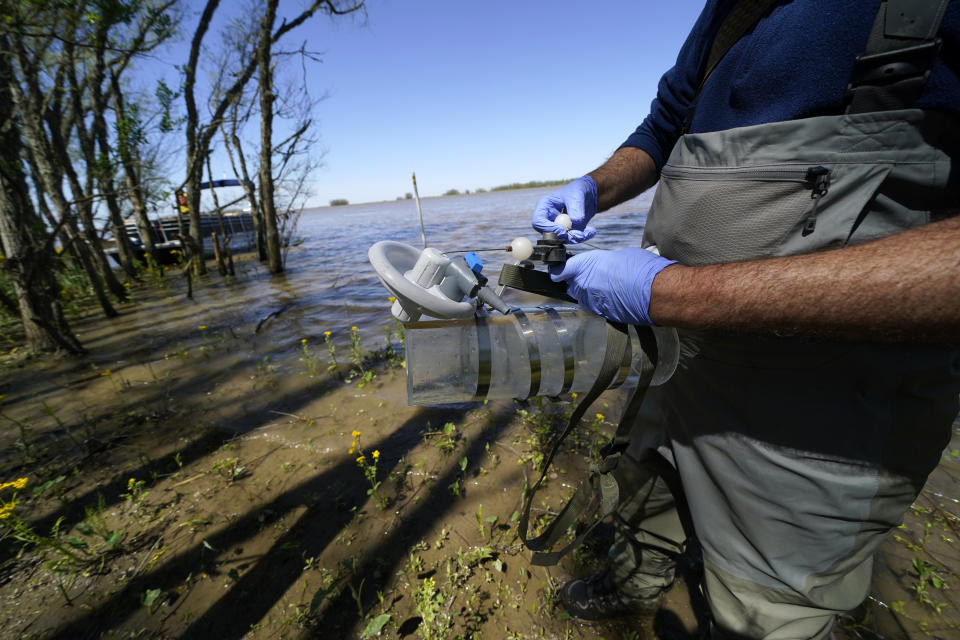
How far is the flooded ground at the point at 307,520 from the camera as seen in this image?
194 cm

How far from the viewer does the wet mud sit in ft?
6.37

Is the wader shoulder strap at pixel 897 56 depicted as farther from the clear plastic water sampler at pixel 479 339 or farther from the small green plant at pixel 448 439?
the small green plant at pixel 448 439

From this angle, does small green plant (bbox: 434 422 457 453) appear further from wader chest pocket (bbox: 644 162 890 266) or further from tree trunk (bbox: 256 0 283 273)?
tree trunk (bbox: 256 0 283 273)

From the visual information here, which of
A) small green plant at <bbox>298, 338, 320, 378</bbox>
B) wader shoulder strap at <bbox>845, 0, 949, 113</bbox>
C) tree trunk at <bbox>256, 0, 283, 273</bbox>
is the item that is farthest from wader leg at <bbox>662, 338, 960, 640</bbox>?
tree trunk at <bbox>256, 0, 283, 273</bbox>

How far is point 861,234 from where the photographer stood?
0.99m

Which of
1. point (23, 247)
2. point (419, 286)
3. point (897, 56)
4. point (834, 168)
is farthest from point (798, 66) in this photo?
point (23, 247)

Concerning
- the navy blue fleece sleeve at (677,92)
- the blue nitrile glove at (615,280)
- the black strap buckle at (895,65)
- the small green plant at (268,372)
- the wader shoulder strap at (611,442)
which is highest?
the navy blue fleece sleeve at (677,92)

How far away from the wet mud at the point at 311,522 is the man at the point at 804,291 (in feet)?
3.58

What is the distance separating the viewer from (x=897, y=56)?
0.88 metres

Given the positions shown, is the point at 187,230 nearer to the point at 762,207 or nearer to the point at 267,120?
the point at 267,120

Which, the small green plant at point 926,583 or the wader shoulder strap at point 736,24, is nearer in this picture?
the wader shoulder strap at point 736,24

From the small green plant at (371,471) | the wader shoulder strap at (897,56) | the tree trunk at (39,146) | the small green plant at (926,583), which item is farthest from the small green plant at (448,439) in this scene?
the tree trunk at (39,146)

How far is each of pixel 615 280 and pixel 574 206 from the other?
680 mm

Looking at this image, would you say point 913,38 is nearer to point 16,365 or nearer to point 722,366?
point 722,366
